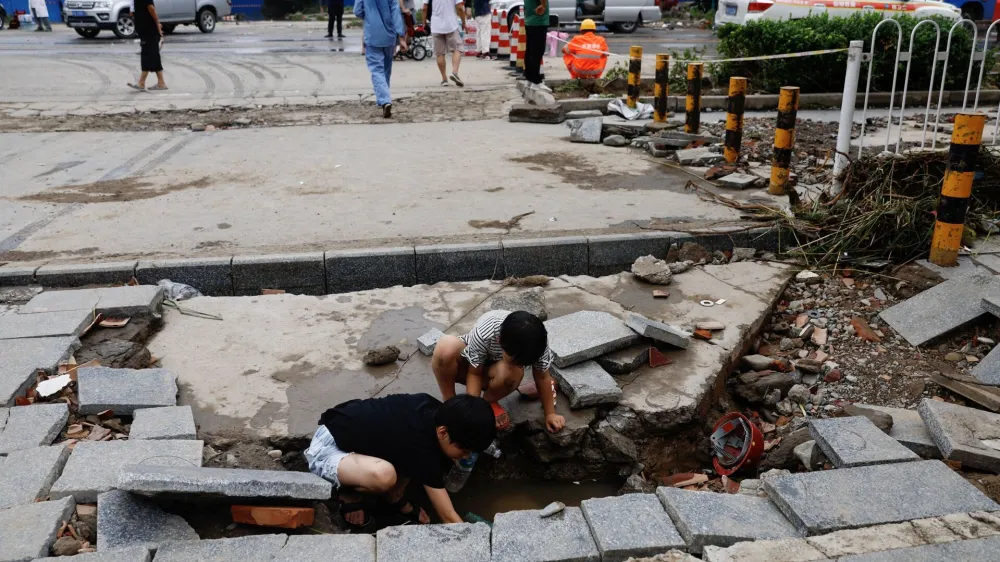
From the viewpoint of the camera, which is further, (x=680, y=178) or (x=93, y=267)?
(x=680, y=178)

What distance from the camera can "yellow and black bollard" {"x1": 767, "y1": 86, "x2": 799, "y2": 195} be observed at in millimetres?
6527

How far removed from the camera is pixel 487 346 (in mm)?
3795

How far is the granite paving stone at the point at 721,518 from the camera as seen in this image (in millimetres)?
2875

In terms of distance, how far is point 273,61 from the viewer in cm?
1636

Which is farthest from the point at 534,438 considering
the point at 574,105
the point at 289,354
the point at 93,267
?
the point at 574,105

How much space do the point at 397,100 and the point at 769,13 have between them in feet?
21.9

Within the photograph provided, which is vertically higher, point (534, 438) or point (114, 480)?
point (114, 480)

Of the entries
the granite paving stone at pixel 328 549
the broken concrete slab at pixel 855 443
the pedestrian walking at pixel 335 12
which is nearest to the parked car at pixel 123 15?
the pedestrian walking at pixel 335 12

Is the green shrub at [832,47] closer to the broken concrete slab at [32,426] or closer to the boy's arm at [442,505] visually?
the boy's arm at [442,505]

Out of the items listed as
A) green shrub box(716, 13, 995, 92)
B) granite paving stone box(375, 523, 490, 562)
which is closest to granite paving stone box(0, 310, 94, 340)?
granite paving stone box(375, 523, 490, 562)

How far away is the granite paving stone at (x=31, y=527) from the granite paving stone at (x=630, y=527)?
1.93 metres

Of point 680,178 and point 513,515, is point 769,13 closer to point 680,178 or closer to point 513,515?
point 680,178

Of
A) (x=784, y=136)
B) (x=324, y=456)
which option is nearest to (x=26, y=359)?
(x=324, y=456)

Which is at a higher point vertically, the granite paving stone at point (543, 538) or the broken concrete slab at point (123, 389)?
the broken concrete slab at point (123, 389)
